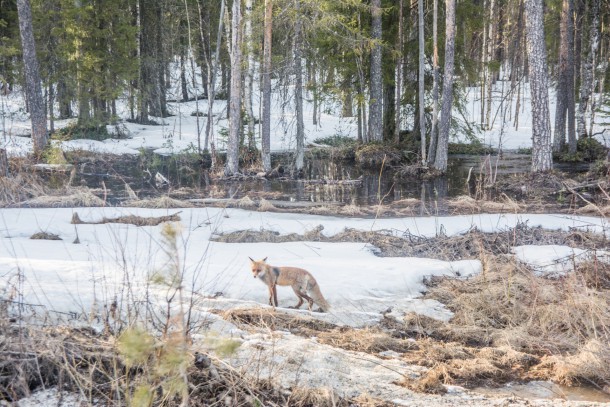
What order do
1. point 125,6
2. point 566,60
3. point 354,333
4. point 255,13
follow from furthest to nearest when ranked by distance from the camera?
point 125,6
point 566,60
point 255,13
point 354,333

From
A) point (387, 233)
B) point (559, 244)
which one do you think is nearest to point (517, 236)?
point (559, 244)

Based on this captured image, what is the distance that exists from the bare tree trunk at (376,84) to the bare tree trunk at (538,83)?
716 centimetres

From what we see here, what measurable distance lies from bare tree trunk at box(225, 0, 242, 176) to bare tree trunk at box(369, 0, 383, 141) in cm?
608

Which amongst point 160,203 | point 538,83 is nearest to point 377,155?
point 538,83

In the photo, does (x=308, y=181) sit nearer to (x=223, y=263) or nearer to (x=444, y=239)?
(x=444, y=239)

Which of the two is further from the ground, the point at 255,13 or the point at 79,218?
the point at 255,13

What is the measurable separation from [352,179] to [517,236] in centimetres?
1115

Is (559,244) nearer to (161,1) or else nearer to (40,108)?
(40,108)

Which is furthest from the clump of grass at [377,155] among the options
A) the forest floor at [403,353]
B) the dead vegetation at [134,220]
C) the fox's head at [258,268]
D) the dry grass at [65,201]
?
the fox's head at [258,268]

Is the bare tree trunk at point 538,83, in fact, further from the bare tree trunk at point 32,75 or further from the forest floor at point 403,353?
the bare tree trunk at point 32,75

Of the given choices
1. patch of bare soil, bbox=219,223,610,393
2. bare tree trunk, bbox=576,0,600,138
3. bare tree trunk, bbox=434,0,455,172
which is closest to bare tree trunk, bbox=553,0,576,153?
bare tree trunk, bbox=576,0,600,138

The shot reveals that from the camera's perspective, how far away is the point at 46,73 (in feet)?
93.0

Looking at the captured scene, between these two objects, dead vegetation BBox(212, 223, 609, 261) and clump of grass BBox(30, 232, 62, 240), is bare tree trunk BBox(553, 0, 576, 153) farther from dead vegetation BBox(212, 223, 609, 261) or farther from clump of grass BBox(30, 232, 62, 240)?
clump of grass BBox(30, 232, 62, 240)

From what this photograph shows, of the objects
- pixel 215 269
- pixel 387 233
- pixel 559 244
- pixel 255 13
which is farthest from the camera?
pixel 255 13
